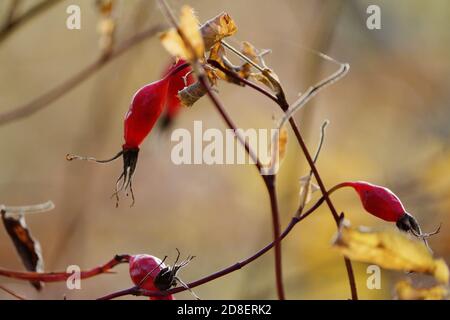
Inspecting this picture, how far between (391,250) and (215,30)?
305mm

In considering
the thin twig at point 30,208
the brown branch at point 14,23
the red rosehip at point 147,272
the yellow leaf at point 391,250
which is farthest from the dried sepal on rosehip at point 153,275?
the brown branch at point 14,23

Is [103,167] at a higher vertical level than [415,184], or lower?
higher

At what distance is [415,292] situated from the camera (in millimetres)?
674

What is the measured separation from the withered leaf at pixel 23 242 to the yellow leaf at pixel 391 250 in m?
0.46

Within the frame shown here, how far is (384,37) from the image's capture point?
2.89 metres

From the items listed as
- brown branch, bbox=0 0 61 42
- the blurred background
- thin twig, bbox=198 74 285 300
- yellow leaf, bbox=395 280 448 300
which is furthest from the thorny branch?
the blurred background

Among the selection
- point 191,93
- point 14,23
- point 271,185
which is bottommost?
point 271,185

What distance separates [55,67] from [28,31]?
0.20 meters

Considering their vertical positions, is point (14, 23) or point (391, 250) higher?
point (14, 23)

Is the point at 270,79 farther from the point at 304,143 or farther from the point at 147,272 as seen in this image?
the point at 147,272

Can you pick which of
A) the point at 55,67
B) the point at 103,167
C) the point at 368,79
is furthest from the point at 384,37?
the point at 55,67

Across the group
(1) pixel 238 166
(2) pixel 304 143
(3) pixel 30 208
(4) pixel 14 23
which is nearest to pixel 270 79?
(2) pixel 304 143
